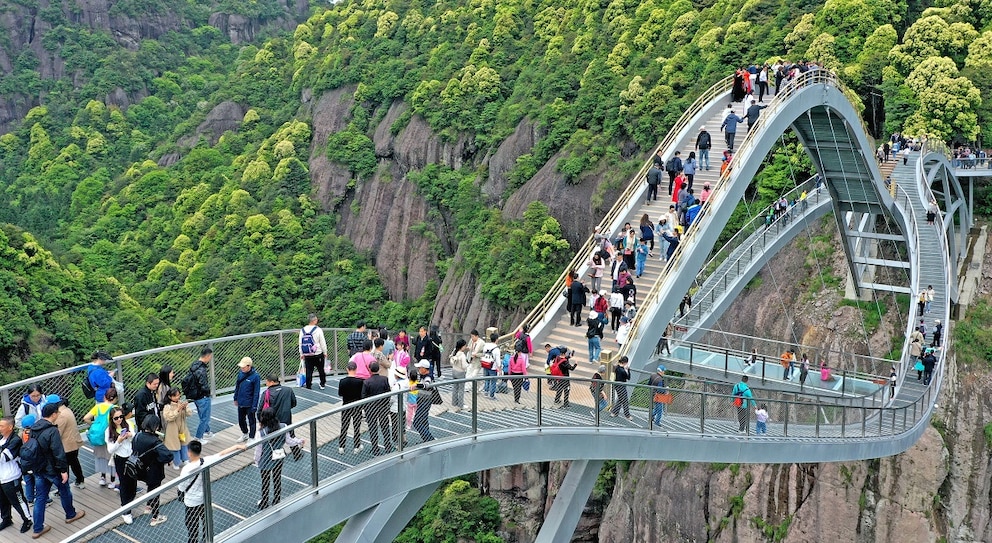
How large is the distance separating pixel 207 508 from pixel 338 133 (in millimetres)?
53318

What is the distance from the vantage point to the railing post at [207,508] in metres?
9.01

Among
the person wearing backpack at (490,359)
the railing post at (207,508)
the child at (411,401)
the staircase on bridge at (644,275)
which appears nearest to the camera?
the railing post at (207,508)

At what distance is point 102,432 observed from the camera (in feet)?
36.6

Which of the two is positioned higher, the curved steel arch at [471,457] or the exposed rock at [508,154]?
the exposed rock at [508,154]

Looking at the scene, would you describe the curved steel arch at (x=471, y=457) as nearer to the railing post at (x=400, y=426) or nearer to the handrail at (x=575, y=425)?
the handrail at (x=575, y=425)

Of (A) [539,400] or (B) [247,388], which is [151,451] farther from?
(A) [539,400]

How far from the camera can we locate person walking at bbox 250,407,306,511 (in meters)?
9.80

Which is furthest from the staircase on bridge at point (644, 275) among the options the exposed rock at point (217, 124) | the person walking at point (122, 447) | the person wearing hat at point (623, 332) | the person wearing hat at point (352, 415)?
the exposed rock at point (217, 124)

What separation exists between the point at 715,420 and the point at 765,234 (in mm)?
13942

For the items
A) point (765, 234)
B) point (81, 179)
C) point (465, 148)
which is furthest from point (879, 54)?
point (81, 179)

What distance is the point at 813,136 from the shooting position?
99.9 ft

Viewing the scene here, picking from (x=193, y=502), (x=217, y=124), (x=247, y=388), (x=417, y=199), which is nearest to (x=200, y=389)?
(x=247, y=388)

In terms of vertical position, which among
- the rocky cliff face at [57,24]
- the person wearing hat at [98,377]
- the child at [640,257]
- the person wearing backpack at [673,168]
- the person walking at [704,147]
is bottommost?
the person wearing hat at [98,377]

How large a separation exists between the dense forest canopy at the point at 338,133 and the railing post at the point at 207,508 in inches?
848
